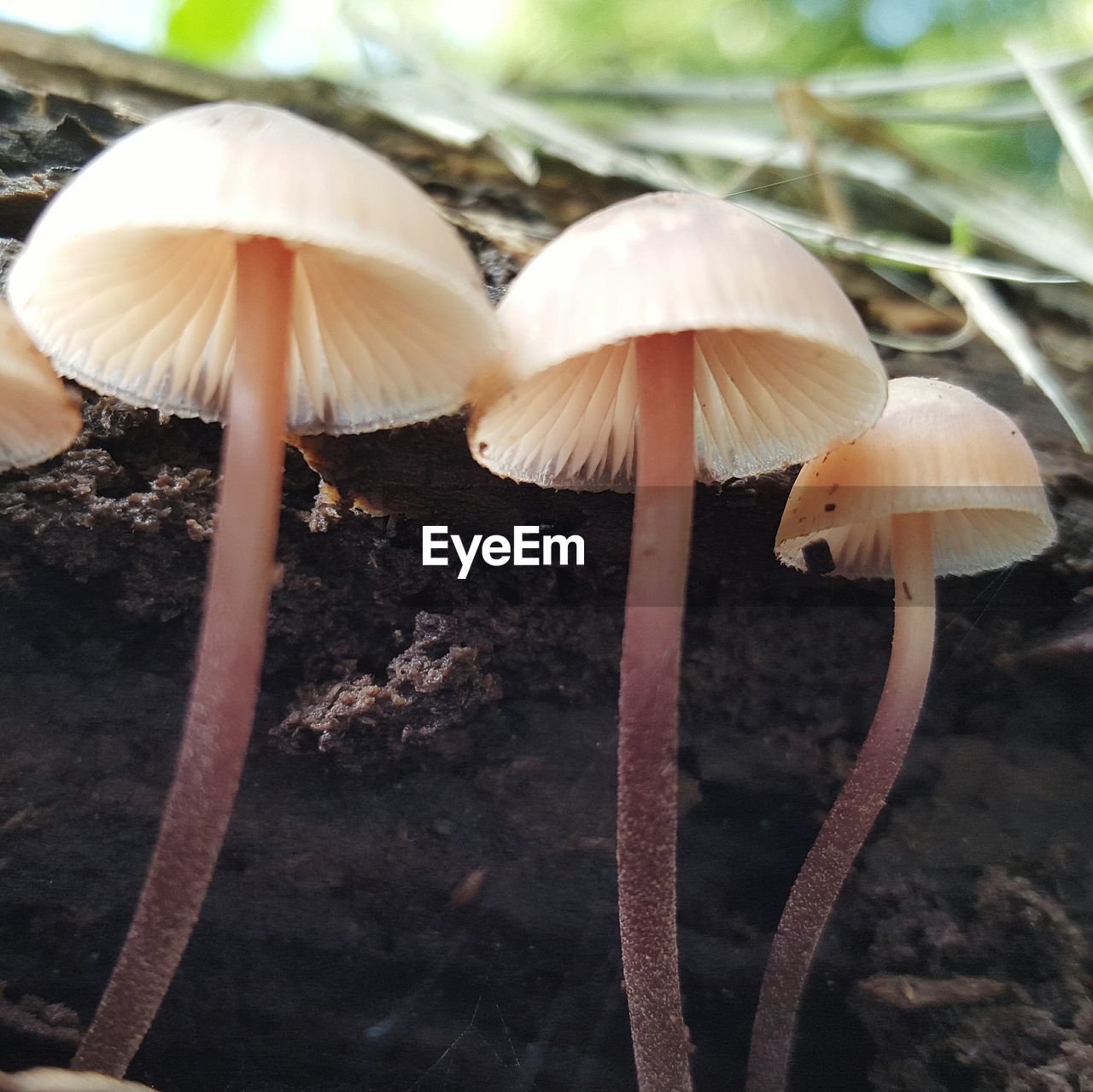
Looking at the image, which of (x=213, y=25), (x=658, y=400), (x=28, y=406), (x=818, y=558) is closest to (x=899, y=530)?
(x=818, y=558)

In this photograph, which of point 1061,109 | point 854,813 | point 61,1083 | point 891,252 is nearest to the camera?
point 61,1083

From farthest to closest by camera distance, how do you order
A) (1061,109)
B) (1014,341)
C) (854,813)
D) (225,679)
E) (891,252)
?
(1061,109) → (891,252) → (1014,341) → (854,813) → (225,679)

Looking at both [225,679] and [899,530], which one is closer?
[225,679]

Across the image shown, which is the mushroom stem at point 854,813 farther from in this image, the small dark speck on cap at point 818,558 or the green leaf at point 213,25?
the green leaf at point 213,25

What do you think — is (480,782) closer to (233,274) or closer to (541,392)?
(541,392)

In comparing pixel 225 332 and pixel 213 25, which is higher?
pixel 213 25

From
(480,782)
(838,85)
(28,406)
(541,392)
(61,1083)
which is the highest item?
(838,85)

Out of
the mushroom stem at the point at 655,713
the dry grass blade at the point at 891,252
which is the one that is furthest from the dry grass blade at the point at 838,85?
the mushroom stem at the point at 655,713
